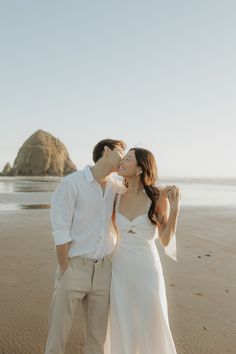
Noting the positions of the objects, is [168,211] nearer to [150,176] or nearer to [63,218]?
[150,176]

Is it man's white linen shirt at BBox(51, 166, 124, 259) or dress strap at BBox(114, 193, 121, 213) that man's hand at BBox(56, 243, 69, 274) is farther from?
dress strap at BBox(114, 193, 121, 213)

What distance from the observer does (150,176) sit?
3334 mm

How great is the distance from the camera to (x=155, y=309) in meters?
3.12

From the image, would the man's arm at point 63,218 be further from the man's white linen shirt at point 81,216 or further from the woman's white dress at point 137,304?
the woman's white dress at point 137,304

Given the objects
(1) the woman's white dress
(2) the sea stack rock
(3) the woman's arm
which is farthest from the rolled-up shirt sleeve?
(2) the sea stack rock

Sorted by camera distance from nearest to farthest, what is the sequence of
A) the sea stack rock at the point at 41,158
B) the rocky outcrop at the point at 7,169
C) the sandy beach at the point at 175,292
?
1. the sandy beach at the point at 175,292
2. the sea stack rock at the point at 41,158
3. the rocky outcrop at the point at 7,169

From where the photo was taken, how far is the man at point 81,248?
3031 mm

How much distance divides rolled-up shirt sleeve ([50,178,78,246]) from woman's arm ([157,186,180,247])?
77 cm

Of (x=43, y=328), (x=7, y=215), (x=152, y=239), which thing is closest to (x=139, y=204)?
(x=152, y=239)

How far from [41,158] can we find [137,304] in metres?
95.4

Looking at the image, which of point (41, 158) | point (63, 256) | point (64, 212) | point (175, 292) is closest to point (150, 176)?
point (64, 212)

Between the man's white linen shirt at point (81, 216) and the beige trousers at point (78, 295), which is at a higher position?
the man's white linen shirt at point (81, 216)

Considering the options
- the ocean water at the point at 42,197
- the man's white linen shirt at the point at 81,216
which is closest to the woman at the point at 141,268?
the man's white linen shirt at the point at 81,216

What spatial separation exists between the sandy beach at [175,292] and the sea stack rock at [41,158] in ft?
283
